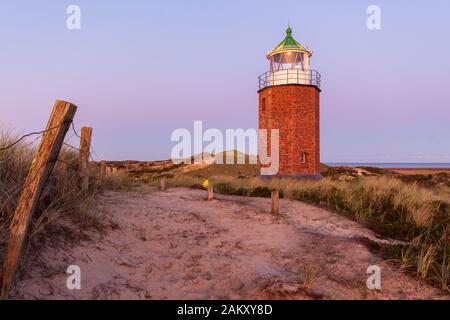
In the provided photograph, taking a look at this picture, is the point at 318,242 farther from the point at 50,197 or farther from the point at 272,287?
the point at 50,197

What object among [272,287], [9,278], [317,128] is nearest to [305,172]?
[317,128]

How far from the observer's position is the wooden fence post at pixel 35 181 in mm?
3824

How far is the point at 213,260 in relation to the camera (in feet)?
19.2

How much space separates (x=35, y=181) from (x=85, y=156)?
15.3 feet

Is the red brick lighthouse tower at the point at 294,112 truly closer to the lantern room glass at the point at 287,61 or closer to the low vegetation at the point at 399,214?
the lantern room glass at the point at 287,61

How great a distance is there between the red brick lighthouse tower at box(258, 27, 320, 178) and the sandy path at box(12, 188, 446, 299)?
11.8m

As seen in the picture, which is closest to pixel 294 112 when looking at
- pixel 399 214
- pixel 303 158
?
pixel 303 158

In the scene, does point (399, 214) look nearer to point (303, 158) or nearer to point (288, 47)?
point (303, 158)

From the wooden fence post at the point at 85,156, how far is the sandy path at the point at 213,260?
0.82 meters

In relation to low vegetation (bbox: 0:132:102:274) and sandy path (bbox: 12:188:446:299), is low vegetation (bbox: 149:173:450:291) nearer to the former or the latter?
sandy path (bbox: 12:188:446:299)

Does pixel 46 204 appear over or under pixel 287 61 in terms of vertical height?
under

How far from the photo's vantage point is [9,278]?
3.74 metres

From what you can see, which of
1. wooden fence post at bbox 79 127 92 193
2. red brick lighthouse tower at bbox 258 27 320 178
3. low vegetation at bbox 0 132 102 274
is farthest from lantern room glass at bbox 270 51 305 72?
low vegetation at bbox 0 132 102 274

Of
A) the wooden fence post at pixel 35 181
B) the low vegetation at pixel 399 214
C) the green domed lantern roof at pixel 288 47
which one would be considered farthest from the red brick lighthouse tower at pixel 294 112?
the wooden fence post at pixel 35 181
